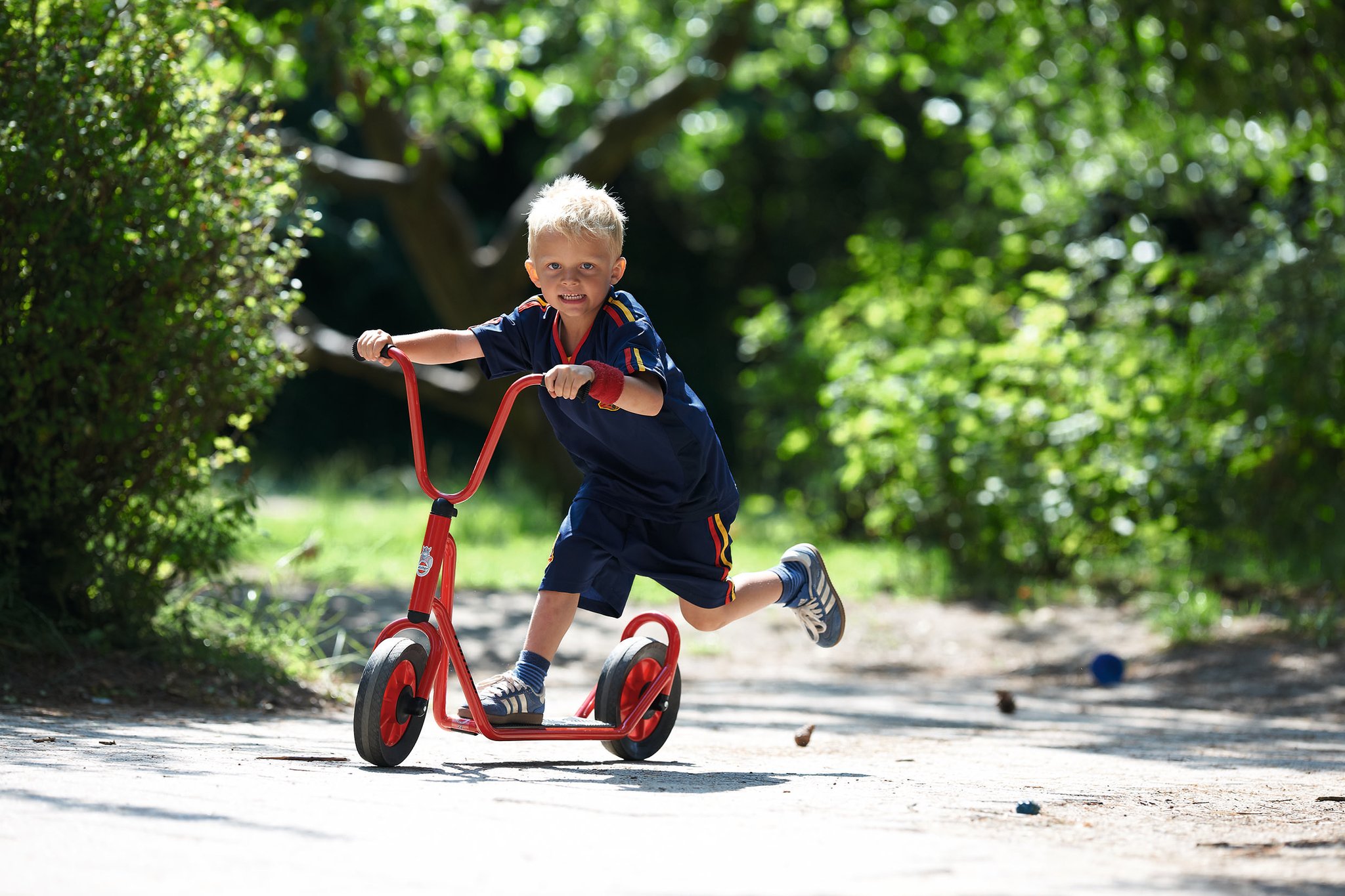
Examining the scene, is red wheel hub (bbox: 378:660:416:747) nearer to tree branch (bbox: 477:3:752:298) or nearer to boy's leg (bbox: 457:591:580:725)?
boy's leg (bbox: 457:591:580:725)

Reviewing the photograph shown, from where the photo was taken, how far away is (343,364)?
12.7 metres

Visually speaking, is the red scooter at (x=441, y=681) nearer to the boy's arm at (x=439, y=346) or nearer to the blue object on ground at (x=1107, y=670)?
the boy's arm at (x=439, y=346)

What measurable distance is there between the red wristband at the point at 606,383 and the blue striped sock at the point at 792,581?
1240 mm

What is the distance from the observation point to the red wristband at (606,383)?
12.2 ft

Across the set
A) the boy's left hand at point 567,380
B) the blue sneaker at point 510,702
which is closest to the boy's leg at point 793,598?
the blue sneaker at point 510,702

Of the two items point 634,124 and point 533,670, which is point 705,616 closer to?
point 533,670

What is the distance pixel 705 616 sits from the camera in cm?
457

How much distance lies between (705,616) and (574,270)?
1187 millimetres

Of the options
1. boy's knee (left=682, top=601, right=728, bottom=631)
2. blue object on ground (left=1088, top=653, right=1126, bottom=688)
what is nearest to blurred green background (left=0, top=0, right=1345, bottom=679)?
blue object on ground (left=1088, top=653, right=1126, bottom=688)

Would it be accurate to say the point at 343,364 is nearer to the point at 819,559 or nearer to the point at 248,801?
the point at 819,559

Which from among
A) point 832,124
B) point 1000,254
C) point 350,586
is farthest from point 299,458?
point 350,586

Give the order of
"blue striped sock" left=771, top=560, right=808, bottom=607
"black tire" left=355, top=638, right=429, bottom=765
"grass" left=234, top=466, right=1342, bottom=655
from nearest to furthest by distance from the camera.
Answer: "black tire" left=355, top=638, right=429, bottom=765
"blue striped sock" left=771, top=560, right=808, bottom=607
"grass" left=234, top=466, right=1342, bottom=655

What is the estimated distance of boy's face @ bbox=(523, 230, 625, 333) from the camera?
13.6 feet

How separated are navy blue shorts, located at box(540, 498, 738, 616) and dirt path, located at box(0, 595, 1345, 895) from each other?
52cm
